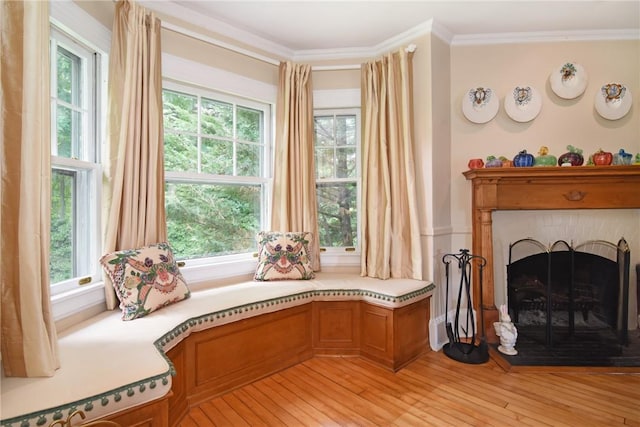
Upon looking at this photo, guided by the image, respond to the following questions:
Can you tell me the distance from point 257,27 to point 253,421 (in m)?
2.94

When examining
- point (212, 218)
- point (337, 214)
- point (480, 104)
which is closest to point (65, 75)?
point (212, 218)

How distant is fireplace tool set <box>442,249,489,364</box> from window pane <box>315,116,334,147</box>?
1565 mm

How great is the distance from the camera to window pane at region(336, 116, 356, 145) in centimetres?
314

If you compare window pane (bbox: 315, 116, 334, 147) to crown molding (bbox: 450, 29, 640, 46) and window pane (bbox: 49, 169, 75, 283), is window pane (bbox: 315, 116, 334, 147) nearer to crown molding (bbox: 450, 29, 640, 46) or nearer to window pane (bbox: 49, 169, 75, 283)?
crown molding (bbox: 450, 29, 640, 46)

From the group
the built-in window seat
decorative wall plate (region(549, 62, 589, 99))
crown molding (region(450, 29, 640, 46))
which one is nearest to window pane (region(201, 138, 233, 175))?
the built-in window seat

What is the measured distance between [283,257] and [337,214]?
0.75 metres

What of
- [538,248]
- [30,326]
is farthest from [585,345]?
[30,326]

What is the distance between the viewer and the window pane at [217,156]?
2.65m

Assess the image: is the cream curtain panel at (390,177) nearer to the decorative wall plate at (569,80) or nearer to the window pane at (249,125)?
the window pane at (249,125)

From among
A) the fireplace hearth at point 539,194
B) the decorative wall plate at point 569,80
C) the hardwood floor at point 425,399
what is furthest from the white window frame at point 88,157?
the decorative wall plate at point 569,80

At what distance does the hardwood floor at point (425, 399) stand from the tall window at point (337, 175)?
4.01ft

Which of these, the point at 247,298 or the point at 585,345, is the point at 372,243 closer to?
the point at 247,298

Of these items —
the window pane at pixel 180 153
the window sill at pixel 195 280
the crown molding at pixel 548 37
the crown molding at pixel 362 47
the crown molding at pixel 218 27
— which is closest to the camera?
the window sill at pixel 195 280

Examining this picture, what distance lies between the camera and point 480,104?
289 cm
